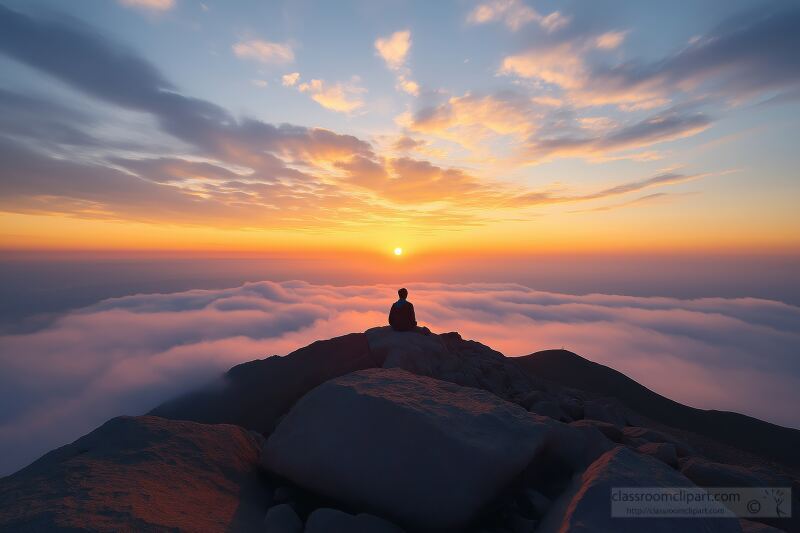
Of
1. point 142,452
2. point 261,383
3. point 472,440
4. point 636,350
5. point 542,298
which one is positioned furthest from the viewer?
point 542,298

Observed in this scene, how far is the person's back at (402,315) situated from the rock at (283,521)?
7.91 metres

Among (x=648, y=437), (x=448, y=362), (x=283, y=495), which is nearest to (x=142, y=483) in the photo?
(x=283, y=495)

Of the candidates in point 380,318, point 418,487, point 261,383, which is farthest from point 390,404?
point 380,318

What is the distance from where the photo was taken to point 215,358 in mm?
32688

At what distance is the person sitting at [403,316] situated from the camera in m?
11.4

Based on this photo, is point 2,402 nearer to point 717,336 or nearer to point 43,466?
point 43,466

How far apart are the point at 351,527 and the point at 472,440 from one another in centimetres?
156

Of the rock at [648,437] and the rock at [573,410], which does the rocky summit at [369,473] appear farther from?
the rock at [573,410]

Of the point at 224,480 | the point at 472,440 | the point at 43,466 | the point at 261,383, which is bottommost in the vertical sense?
the point at 261,383

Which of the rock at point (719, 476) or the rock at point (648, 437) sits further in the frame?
the rock at point (648, 437)

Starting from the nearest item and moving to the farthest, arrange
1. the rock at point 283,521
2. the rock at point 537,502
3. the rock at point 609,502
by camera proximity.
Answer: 1. the rock at point 609,502
2. the rock at point 283,521
3. the rock at point 537,502

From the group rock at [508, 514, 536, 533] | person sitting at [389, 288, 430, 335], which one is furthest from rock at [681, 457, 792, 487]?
person sitting at [389, 288, 430, 335]

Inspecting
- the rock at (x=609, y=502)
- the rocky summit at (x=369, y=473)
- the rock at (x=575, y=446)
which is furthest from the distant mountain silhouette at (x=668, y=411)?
the rock at (x=609, y=502)

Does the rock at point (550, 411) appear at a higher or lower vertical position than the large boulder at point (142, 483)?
lower
